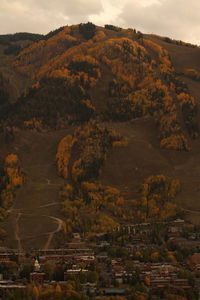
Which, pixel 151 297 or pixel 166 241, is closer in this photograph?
pixel 151 297

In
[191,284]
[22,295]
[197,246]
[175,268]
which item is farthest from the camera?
[197,246]

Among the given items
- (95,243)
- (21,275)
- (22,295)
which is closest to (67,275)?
(21,275)

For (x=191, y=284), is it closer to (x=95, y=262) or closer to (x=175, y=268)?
(x=175, y=268)

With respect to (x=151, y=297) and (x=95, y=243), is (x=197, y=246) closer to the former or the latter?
(x=95, y=243)

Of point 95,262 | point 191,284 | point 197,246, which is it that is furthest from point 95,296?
point 197,246

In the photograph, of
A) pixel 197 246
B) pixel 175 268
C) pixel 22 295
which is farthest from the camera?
pixel 197 246

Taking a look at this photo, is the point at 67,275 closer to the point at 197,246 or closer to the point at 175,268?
the point at 175,268

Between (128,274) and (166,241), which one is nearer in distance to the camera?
(128,274)

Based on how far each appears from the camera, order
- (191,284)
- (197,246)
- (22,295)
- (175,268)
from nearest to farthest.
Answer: (22,295) < (191,284) < (175,268) < (197,246)
